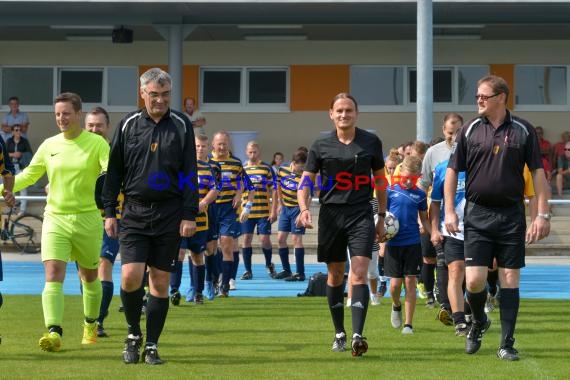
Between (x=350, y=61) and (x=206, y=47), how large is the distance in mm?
3698

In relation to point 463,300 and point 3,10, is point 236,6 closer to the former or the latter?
point 3,10

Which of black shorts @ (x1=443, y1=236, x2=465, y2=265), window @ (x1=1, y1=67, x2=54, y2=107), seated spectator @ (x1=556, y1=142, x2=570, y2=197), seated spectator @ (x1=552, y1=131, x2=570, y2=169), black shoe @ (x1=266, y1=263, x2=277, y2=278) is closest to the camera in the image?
black shorts @ (x1=443, y1=236, x2=465, y2=265)

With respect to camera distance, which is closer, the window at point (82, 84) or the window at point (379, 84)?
the window at point (379, 84)

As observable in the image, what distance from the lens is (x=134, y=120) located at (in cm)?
846

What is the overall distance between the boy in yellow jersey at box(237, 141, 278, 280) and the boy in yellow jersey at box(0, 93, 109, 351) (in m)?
A: 7.65

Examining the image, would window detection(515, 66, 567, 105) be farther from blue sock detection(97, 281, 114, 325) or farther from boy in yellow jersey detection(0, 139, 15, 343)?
boy in yellow jersey detection(0, 139, 15, 343)

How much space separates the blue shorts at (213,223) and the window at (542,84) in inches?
633

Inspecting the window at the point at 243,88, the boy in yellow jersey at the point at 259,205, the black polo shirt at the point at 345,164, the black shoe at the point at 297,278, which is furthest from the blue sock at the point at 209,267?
the window at the point at 243,88

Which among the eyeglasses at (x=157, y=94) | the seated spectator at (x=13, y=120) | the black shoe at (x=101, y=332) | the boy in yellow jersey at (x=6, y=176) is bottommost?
the black shoe at (x=101, y=332)

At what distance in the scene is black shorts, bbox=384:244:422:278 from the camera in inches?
425

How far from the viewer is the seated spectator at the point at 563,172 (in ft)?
83.4

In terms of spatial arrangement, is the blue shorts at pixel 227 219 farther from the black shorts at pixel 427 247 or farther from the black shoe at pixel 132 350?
the black shoe at pixel 132 350

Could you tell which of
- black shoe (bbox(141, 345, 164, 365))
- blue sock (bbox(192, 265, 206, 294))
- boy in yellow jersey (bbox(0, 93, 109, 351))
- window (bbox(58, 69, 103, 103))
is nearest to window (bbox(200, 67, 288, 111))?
window (bbox(58, 69, 103, 103))

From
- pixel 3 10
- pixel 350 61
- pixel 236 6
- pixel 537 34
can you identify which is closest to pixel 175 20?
pixel 236 6
